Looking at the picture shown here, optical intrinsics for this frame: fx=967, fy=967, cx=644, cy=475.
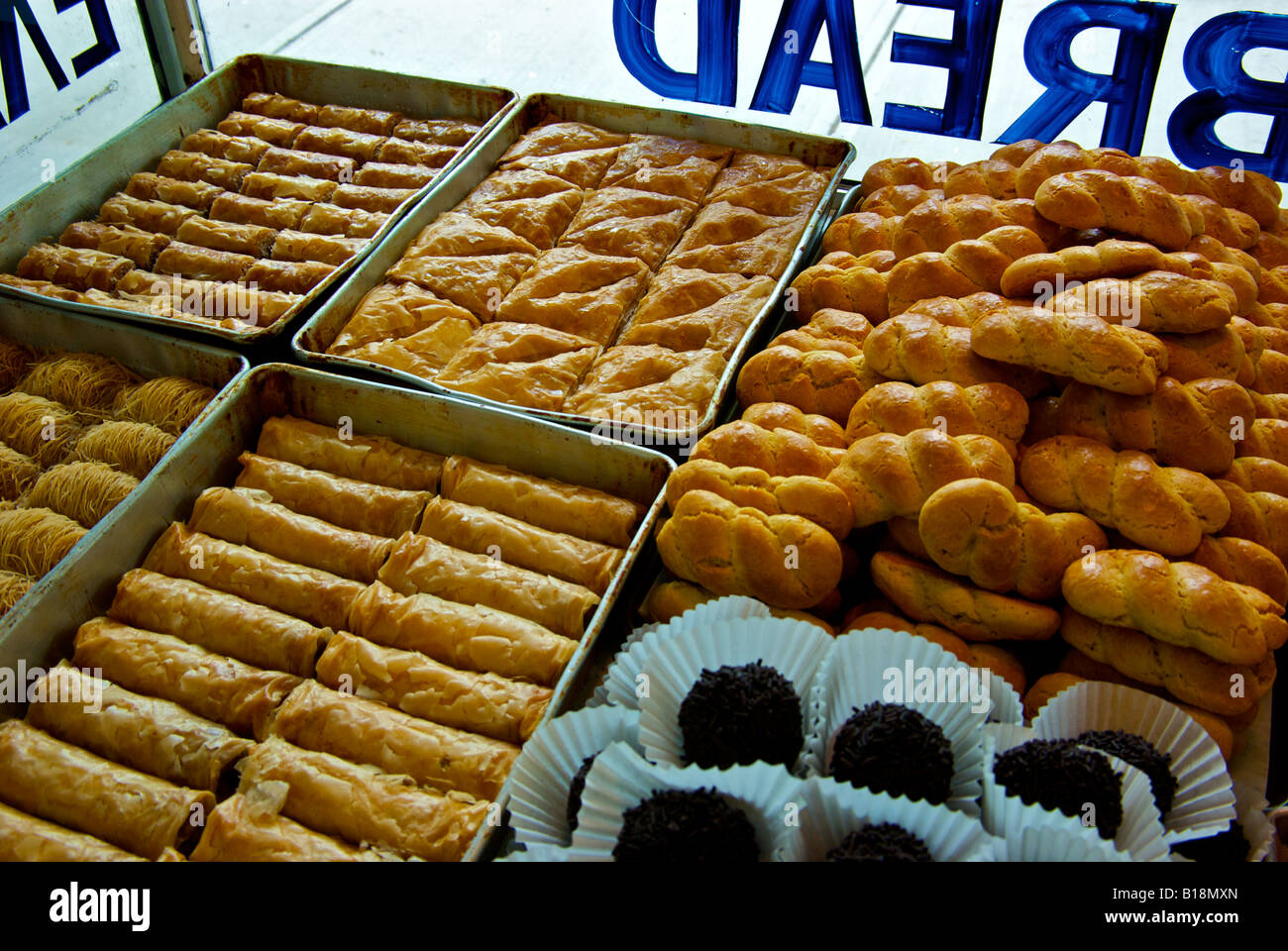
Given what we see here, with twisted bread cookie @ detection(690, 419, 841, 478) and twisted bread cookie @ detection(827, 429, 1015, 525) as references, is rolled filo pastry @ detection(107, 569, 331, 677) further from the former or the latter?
twisted bread cookie @ detection(827, 429, 1015, 525)

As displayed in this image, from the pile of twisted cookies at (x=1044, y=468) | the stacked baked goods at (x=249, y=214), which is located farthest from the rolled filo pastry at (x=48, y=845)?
the stacked baked goods at (x=249, y=214)

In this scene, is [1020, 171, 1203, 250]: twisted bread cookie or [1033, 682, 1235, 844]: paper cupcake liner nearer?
[1033, 682, 1235, 844]: paper cupcake liner

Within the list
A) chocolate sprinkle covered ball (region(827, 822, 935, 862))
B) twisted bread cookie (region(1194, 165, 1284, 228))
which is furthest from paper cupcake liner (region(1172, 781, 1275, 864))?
twisted bread cookie (region(1194, 165, 1284, 228))

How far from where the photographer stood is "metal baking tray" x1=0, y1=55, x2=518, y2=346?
4289 mm

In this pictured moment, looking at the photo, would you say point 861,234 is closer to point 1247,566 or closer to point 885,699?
point 1247,566

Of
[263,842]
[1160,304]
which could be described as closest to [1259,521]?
[1160,304]

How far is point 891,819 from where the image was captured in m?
1.90

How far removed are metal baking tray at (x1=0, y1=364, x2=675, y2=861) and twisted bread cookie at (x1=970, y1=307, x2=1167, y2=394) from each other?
1053 mm

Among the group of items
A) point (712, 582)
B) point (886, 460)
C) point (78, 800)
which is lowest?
point (78, 800)

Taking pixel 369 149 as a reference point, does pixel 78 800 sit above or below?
below
